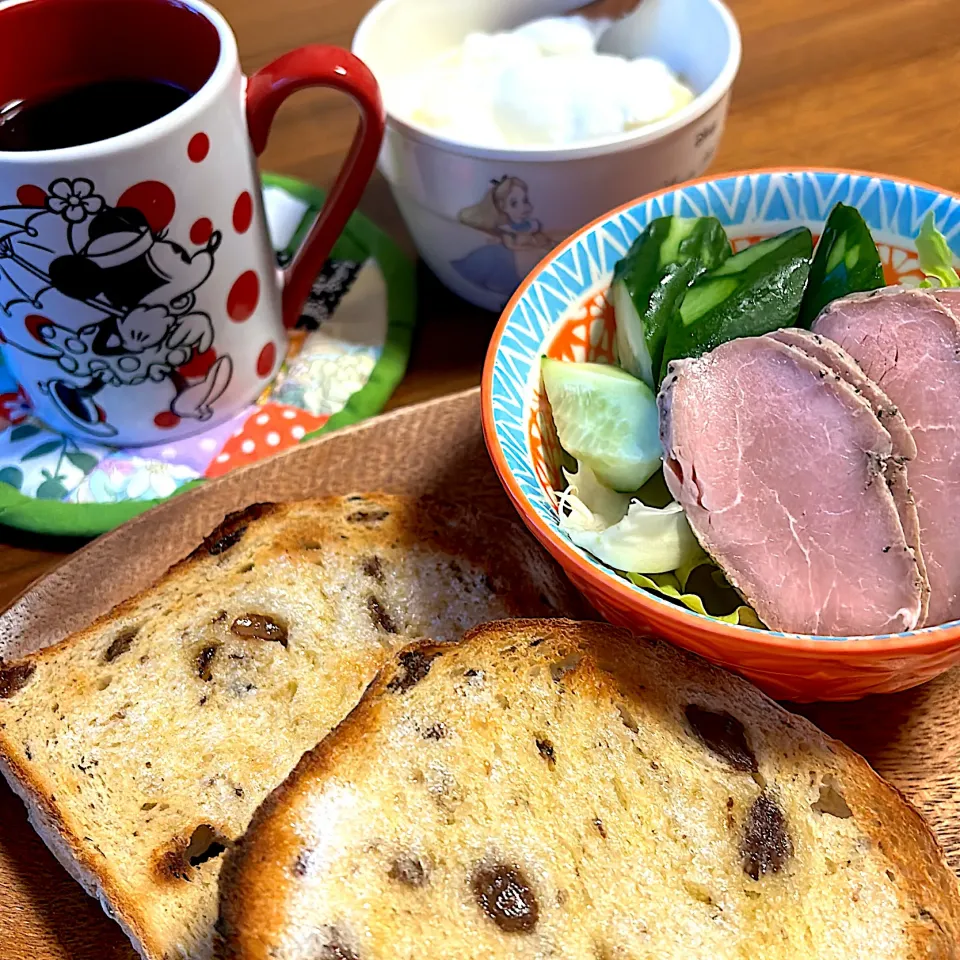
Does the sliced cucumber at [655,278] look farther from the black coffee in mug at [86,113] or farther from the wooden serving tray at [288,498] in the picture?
the black coffee in mug at [86,113]

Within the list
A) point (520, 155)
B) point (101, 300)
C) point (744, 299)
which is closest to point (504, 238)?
point (520, 155)

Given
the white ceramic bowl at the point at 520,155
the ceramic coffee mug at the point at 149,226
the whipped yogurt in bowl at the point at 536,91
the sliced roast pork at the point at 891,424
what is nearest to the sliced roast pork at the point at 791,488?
the sliced roast pork at the point at 891,424

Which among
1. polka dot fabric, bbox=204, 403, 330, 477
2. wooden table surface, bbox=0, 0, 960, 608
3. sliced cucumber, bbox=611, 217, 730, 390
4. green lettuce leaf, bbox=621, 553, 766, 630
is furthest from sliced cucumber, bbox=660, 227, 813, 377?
polka dot fabric, bbox=204, 403, 330, 477

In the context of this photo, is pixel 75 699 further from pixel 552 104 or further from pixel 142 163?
pixel 552 104

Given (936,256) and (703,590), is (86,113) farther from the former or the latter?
(936,256)

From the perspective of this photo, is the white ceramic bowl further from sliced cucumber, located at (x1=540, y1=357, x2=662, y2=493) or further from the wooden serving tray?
sliced cucumber, located at (x1=540, y1=357, x2=662, y2=493)

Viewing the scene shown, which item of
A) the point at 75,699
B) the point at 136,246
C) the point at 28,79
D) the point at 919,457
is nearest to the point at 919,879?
the point at 919,457

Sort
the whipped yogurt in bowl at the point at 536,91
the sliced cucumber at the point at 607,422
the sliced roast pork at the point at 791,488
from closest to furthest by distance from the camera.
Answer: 1. the sliced roast pork at the point at 791,488
2. the sliced cucumber at the point at 607,422
3. the whipped yogurt in bowl at the point at 536,91
